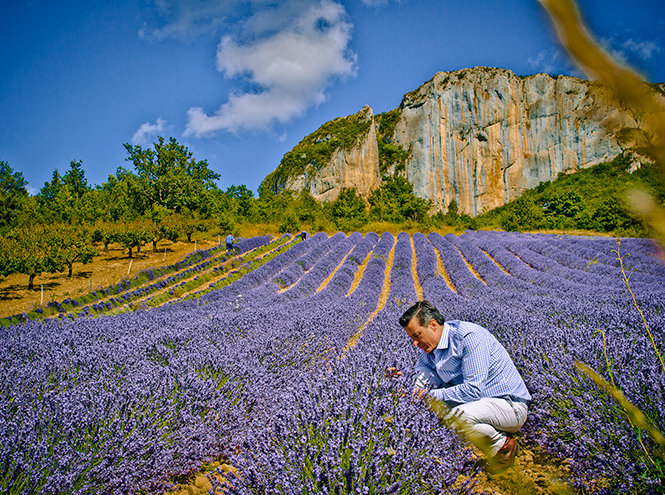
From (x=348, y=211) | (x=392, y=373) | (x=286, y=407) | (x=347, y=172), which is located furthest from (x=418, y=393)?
(x=347, y=172)

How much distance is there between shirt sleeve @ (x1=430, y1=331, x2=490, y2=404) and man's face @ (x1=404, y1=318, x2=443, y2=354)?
18 cm

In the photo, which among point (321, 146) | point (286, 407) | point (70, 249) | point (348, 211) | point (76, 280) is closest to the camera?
point (286, 407)

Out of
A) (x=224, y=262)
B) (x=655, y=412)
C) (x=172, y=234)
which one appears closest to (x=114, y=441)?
(x=655, y=412)

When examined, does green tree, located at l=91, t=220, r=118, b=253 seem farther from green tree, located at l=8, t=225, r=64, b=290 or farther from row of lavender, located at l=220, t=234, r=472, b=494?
row of lavender, located at l=220, t=234, r=472, b=494

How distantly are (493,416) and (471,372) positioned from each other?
0.97ft

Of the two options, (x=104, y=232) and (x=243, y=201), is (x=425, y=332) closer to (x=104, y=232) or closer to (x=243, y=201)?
(x=104, y=232)

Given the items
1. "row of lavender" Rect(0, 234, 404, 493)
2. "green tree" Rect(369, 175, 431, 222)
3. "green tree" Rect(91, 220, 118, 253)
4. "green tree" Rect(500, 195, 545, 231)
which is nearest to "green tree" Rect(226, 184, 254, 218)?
"green tree" Rect(369, 175, 431, 222)

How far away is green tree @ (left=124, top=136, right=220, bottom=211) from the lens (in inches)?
1145

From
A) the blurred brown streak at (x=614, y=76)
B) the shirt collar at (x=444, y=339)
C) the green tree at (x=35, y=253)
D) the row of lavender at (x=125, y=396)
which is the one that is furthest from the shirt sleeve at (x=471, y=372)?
the green tree at (x=35, y=253)

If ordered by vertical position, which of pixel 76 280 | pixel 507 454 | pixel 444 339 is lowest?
pixel 507 454

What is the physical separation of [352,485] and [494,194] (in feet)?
179

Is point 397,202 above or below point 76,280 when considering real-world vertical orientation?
above

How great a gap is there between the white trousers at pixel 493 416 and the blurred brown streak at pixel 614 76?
7.40 ft

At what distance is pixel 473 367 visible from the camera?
238 centimetres
